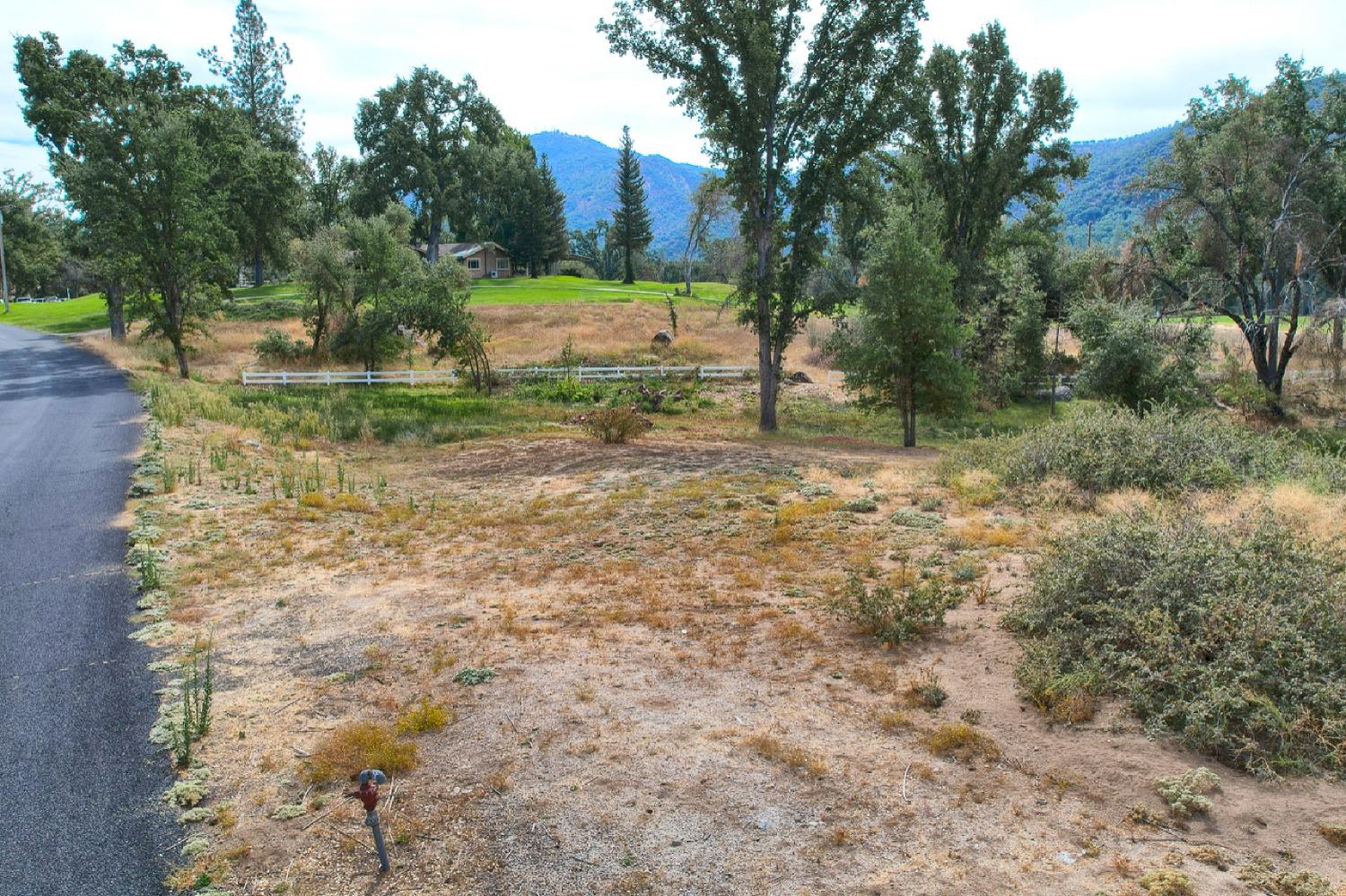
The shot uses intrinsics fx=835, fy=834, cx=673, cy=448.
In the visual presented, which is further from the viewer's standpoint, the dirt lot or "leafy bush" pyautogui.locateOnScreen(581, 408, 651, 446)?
"leafy bush" pyautogui.locateOnScreen(581, 408, 651, 446)

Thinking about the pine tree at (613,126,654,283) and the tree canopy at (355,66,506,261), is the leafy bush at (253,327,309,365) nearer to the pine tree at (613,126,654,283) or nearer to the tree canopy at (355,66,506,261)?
the tree canopy at (355,66,506,261)

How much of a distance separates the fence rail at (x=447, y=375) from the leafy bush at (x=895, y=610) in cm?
2859

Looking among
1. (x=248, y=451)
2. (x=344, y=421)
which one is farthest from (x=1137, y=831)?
(x=344, y=421)

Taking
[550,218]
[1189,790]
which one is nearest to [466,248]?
[550,218]

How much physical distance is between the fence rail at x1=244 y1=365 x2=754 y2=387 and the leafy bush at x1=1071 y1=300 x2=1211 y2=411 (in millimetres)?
15781

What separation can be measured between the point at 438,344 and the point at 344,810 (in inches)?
1245

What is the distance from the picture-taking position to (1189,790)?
5.62 meters

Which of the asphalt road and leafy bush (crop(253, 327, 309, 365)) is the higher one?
leafy bush (crop(253, 327, 309, 365))

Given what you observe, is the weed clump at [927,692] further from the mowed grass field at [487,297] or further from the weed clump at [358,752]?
the mowed grass field at [487,297]

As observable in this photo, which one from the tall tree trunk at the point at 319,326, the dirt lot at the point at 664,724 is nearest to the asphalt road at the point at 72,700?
the dirt lot at the point at 664,724

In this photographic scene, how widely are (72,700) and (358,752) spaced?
2.95 metres

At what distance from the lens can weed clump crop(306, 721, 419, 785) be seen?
6352mm

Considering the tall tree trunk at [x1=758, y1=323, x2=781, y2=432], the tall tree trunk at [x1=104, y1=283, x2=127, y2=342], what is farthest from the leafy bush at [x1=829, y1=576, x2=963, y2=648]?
the tall tree trunk at [x1=104, y1=283, x2=127, y2=342]

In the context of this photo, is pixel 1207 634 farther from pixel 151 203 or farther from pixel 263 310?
pixel 263 310
